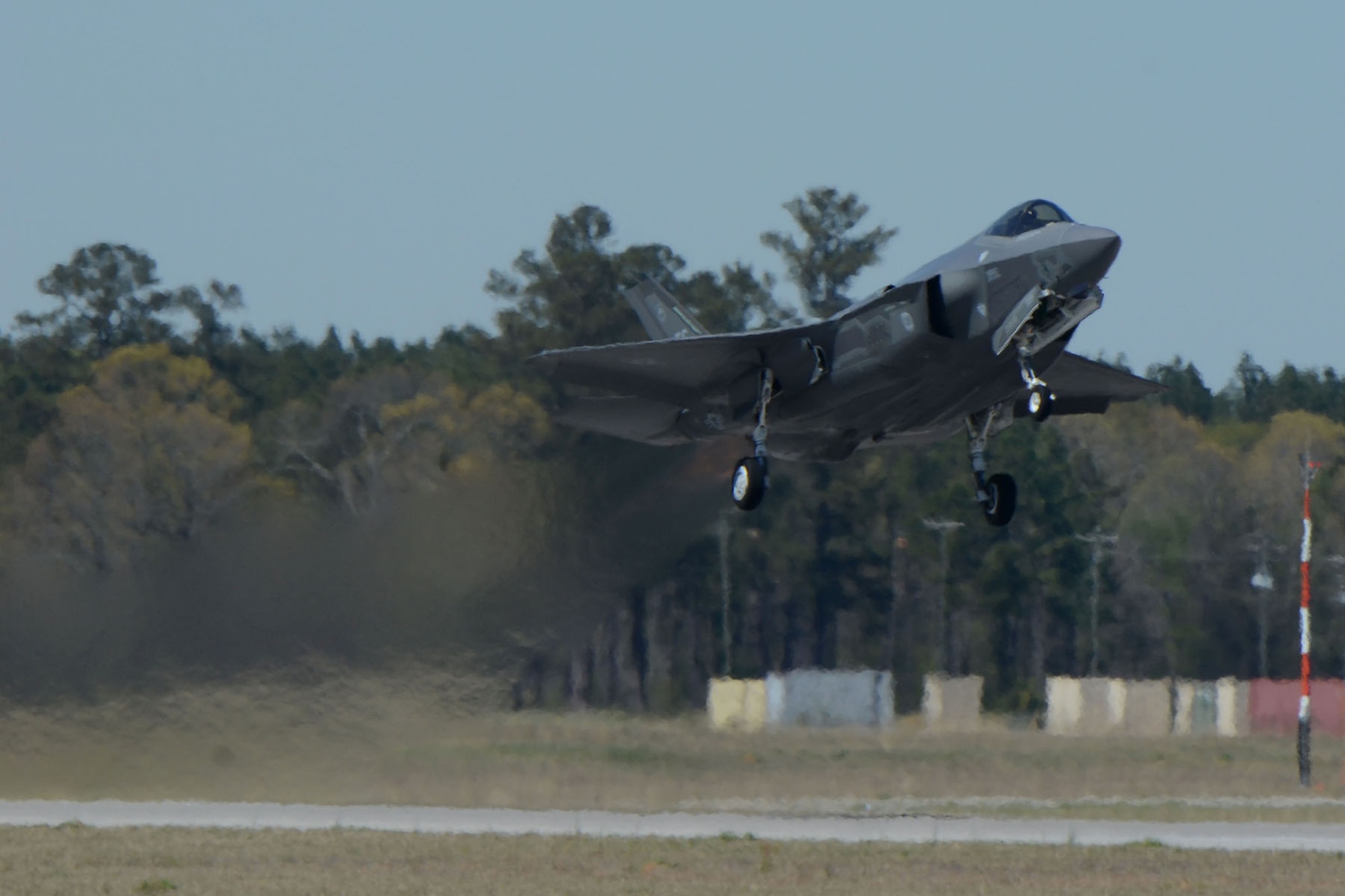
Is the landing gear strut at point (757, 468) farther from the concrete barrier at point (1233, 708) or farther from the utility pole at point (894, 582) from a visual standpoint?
the utility pole at point (894, 582)

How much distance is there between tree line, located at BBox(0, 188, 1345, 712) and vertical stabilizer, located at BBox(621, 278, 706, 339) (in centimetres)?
197

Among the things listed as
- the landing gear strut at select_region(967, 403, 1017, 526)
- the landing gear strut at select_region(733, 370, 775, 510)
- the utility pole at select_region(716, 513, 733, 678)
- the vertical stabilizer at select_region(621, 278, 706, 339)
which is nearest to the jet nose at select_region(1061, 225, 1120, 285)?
the landing gear strut at select_region(967, 403, 1017, 526)

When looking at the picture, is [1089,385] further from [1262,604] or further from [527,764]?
[1262,604]

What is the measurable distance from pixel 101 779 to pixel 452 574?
450cm

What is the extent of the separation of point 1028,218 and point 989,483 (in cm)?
359

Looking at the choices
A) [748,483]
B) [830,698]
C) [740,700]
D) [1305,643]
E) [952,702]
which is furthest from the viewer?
[952,702]

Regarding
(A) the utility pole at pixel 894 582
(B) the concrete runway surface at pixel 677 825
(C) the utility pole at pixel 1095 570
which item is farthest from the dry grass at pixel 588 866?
(A) the utility pole at pixel 894 582

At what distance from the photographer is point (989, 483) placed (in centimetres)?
2238

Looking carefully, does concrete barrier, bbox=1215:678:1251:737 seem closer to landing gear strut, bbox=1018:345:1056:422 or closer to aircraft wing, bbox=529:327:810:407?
aircraft wing, bbox=529:327:810:407

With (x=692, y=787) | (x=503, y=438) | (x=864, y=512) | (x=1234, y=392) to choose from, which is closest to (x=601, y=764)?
(x=692, y=787)

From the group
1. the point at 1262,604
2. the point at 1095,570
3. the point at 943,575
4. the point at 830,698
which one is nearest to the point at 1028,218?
the point at 830,698

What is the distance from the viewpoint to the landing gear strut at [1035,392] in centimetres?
1938

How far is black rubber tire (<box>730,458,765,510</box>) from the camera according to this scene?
21984mm

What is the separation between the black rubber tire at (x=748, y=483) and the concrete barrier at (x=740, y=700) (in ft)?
40.8
